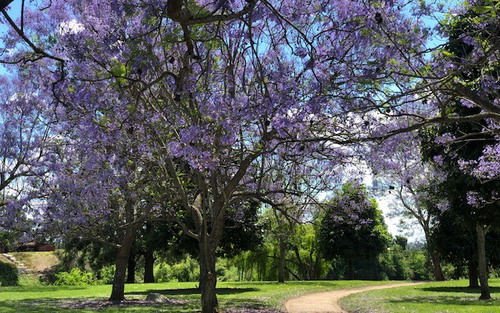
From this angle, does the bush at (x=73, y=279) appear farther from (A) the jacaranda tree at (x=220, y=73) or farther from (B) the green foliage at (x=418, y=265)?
(B) the green foliage at (x=418, y=265)

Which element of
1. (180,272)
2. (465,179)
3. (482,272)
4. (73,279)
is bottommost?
(73,279)

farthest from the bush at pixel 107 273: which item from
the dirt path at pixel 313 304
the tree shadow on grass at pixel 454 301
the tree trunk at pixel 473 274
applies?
the tree shadow on grass at pixel 454 301

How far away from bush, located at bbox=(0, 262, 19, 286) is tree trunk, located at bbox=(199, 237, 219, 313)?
25.8 metres

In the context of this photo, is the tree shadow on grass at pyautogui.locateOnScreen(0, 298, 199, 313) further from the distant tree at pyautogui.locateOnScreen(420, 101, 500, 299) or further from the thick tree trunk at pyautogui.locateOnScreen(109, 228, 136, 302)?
the distant tree at pyautogui.locateOnScreen(420, 101, 500, 299)

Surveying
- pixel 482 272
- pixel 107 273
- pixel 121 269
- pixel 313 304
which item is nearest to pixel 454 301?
pixel 482 272

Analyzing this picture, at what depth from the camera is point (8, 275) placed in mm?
31609

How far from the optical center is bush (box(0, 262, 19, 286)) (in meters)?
31.1

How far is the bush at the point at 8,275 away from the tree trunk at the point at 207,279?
25.8 meters

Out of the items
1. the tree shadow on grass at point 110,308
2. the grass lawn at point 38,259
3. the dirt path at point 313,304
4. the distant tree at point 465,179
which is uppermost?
the distant tree at point 465,179

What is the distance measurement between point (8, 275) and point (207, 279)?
87.5 ft

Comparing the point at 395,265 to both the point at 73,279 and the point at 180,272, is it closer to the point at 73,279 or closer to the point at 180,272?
the point at 180,272

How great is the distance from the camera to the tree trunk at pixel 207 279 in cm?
1052

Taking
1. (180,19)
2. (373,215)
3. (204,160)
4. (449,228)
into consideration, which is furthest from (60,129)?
(373,215)

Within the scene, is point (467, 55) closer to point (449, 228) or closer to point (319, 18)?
point (319, 18)
